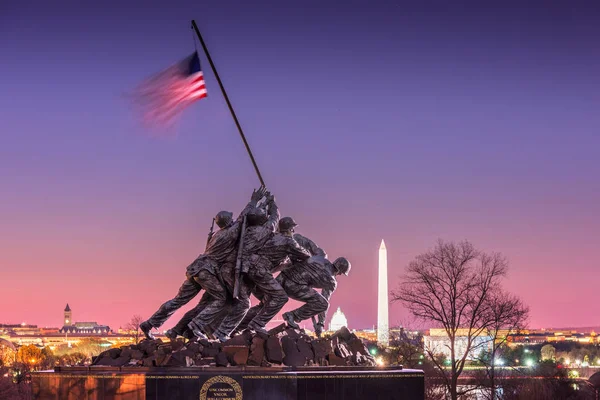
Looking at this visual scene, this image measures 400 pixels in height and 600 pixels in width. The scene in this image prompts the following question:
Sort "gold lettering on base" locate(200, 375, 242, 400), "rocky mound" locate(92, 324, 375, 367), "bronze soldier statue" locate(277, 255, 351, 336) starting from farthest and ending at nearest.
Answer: "bronze soldier statue" locate(277, 255, 351, 336) → "rocky mound" locate(92, 324, 375, 367) → "gold lettering on base" locate(200, 375, 242, 400)

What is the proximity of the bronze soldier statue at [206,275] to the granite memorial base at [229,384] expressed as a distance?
2.04 metres

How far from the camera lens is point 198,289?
19.9 m

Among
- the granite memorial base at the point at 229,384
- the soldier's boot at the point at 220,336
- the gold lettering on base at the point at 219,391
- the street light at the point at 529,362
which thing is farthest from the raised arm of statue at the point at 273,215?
the street light at the point at 529,362

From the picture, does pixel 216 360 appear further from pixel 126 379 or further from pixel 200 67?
pixel 200 67

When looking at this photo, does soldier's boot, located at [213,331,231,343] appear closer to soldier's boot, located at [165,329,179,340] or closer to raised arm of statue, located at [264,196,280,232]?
soldier's boot, located at [165,329,179,340]

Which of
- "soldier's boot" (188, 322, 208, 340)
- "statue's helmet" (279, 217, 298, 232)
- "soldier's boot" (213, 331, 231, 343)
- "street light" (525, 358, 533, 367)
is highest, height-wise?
"statue's helmet" (279, 217, 298, 232)

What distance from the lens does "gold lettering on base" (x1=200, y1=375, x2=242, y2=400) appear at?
56.6 ft

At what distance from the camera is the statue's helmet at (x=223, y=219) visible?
64.4ft

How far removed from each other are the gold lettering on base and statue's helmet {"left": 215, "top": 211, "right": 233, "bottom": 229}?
364 centimetres

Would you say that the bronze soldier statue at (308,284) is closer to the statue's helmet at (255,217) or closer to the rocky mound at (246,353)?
the rocky mound at (246,353)

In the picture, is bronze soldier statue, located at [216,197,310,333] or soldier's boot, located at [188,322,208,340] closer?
soldier's boot, located at [188,322,208,340]

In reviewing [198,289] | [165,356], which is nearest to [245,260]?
[198,289]

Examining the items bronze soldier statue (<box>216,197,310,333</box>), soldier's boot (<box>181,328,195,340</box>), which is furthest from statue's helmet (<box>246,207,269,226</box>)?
soldier's boot (<box>181,328,195,340</box>)

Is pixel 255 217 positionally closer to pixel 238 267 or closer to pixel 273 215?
pixel 273 215
